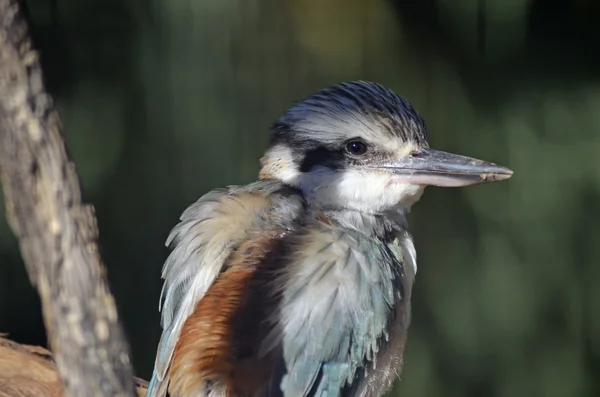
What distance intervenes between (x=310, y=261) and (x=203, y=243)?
221 mm

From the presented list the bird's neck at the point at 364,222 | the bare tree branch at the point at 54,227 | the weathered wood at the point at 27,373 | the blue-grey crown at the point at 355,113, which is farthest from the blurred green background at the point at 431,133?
the bare tree branch at the point at 54,227

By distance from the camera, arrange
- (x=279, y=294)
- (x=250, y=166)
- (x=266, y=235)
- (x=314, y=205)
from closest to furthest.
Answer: (x=279, y=294)
(x=266, y=235)
(x=314, y=205)
(x=250, y=166)

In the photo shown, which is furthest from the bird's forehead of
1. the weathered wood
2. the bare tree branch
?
the bare tree branch

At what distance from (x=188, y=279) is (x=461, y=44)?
1.65m

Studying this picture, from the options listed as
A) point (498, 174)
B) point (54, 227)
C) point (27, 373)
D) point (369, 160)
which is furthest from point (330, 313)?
point (27, 373)

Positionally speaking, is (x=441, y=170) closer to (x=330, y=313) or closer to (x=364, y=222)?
(x=364, y=222)

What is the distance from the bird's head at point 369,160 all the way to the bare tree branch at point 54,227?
887 millimetres

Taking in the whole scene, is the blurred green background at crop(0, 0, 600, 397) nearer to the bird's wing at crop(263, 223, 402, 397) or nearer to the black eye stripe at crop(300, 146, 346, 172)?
the black eye stripe at crop(300, 146, 346, 172)

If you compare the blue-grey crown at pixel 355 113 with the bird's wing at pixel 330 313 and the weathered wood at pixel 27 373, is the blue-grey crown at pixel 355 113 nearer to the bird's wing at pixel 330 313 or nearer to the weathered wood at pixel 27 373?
the bird's wing at pixel 330 313

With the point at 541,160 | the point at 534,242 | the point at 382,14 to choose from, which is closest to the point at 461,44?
the point at 382,14

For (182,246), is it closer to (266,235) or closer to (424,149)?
(266,235)

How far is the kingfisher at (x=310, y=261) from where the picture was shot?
1.44m

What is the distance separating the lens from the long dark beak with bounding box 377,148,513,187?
1.75m

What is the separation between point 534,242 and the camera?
9.67ft
